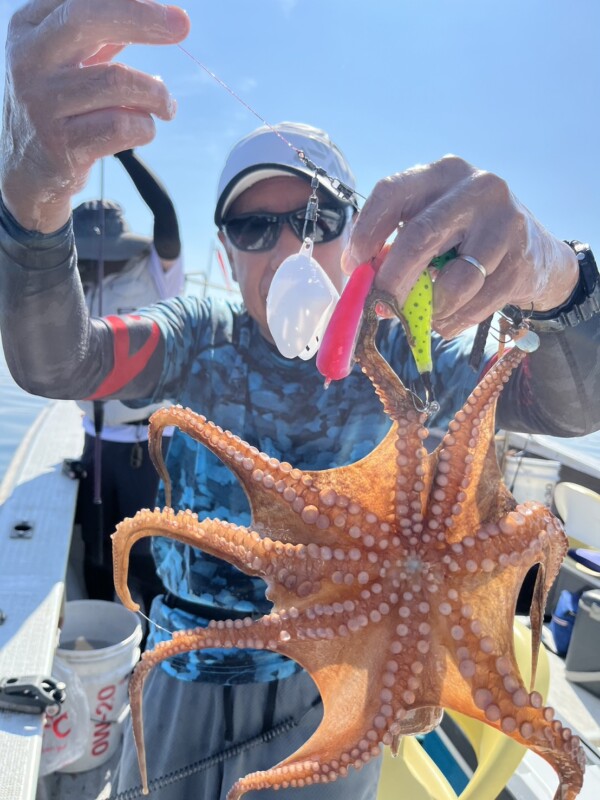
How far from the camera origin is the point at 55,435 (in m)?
5.74

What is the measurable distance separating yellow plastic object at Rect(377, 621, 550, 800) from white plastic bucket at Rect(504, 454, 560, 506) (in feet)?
13.3

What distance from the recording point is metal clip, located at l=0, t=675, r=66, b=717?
1.96 m

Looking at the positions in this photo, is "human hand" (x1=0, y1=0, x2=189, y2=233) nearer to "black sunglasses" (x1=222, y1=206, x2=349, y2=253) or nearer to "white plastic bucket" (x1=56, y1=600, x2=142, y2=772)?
"black sunglasses" (x1=222, y1=206, x2=349, y2=253)

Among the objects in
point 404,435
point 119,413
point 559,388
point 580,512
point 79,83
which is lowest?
point 580,512

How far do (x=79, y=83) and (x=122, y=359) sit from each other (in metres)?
0.96

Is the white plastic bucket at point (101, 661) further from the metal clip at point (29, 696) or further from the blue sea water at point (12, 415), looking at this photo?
the blue sea water at point (12, 415)

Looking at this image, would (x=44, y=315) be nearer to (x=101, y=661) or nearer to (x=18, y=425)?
(x=101, y=661)

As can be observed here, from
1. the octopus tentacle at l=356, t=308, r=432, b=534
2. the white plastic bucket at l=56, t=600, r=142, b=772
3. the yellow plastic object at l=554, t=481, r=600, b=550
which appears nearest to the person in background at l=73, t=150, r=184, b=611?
the white plastic bucket at l=56, t=600, r=142, b=772

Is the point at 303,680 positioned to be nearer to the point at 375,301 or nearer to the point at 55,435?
the point at 375,301

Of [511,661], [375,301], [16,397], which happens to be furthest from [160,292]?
[16,397]

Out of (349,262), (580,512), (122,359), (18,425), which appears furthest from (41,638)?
(18,425)

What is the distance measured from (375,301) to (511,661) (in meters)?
0.75

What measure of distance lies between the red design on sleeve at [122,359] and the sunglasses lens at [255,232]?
47 cm

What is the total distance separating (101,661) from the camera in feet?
9.40
